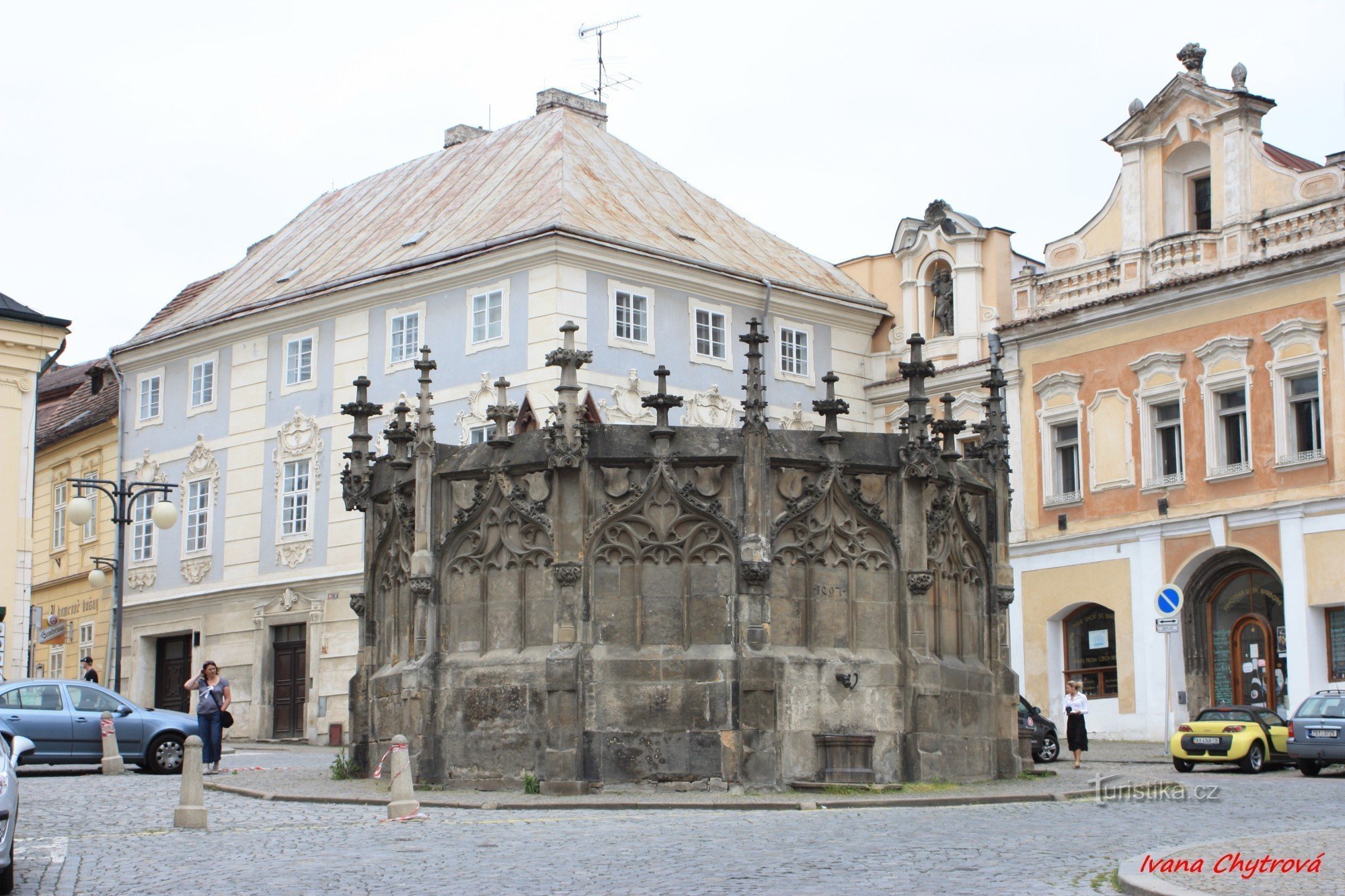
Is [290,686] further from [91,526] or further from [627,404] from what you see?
[91,526]

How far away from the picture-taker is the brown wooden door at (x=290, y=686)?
44.3 metres

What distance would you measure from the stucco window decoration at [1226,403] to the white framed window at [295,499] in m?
20.6

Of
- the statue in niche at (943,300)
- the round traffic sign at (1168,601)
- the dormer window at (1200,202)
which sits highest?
the dormer window at (1200,202)

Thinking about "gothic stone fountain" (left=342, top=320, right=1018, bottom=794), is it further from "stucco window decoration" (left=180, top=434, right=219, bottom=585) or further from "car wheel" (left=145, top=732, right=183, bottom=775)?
"stucco window decoration" (left=180, top=434, right=219, bottom=585)

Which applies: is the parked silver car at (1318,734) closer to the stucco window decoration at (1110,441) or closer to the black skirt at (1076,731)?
the black skirt at (1076,731)

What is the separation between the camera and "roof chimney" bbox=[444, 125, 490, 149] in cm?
5266

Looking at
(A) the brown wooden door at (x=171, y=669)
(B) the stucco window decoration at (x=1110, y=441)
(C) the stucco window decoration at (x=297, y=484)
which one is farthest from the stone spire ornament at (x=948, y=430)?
(A) the brown wooden door at (x=171, y=669)

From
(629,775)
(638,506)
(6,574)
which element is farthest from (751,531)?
(6,574)

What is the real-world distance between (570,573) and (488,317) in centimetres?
2144

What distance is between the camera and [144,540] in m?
49.8

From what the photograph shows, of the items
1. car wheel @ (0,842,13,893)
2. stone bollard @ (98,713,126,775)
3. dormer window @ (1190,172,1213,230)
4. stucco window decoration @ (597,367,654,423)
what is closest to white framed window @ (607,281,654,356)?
stucco window decoration @ (597,367,654,423)

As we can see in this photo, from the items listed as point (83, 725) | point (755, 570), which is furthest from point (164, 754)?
point (755, 570)

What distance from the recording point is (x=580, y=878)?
530 inches

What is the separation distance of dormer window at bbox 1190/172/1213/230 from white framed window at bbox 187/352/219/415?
23.9 meters
